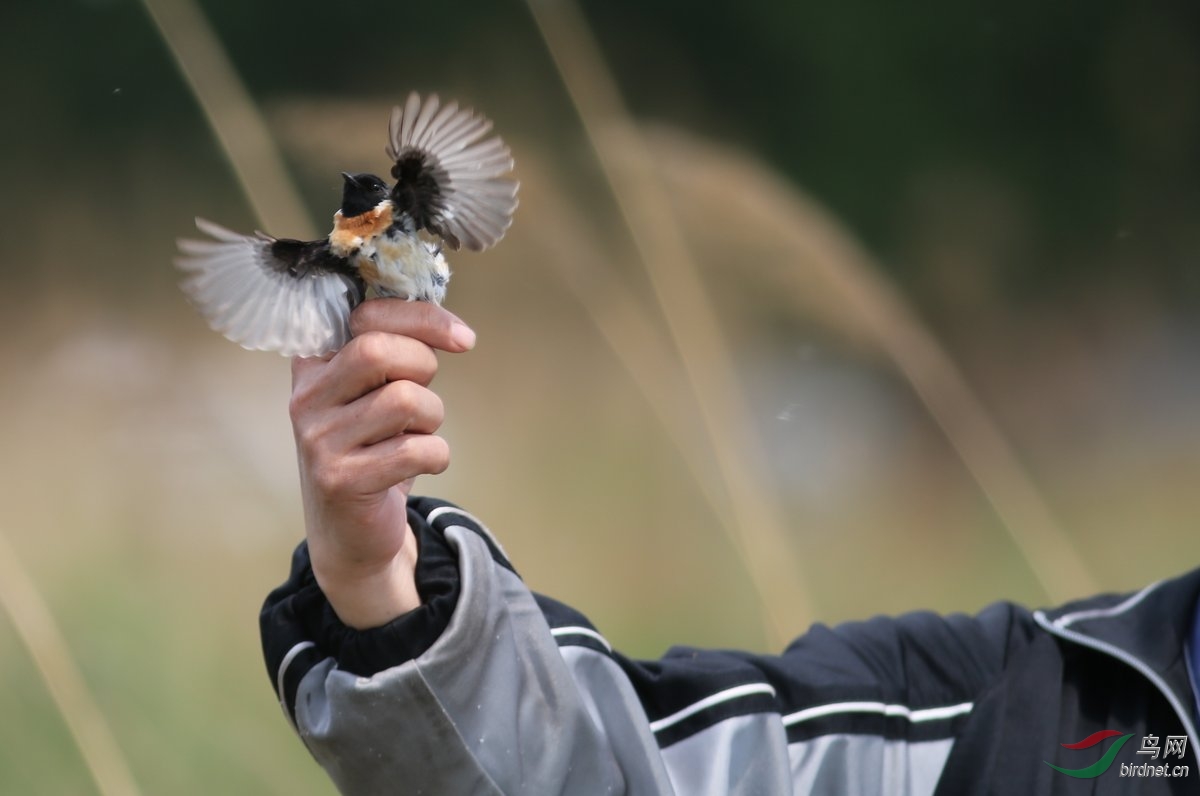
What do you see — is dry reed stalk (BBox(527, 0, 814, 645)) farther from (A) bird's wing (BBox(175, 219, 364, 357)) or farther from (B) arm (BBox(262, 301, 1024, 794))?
(A) bird's wing (BBox(175, 219, 364, 357))

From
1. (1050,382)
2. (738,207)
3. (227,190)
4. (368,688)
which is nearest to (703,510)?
(738,207)

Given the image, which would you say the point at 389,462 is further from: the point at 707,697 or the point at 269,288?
the point at 707,697

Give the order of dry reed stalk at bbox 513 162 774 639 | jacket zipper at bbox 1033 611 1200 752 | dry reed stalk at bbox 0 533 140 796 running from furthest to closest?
dry reed stalk at bbox 513 162 774 639, dry reed stalk at bbox 0 533 140 796, jacket zipper at bbox 1033 611 1200 752

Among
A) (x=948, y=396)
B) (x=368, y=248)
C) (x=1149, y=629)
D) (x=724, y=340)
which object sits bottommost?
(x=1149, y=629)

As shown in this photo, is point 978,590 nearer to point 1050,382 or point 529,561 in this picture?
point 1050,382

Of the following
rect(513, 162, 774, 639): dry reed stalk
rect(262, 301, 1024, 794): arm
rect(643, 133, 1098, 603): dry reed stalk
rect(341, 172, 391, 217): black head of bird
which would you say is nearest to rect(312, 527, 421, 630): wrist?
rect(262, 301, 1024, 794): arm

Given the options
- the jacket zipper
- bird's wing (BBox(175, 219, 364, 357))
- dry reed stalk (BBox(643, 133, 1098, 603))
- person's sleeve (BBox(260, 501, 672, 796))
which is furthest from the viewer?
dry reed stalk (BBox(643, 133, 1098, 603))

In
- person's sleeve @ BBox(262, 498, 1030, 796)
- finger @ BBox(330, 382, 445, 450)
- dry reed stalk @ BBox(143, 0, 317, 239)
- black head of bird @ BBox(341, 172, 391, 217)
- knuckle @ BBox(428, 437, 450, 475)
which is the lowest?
person's sleeve @ BBox(262, 498, 1030, 796)

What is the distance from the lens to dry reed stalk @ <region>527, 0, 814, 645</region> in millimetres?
2070

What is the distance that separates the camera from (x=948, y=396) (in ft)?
7.30

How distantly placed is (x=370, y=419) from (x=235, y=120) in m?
1.27

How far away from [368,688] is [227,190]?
4.14 feet

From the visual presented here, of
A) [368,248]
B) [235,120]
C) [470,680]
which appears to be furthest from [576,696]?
[235,120]

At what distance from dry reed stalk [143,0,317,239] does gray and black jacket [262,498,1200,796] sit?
41.4 inches
